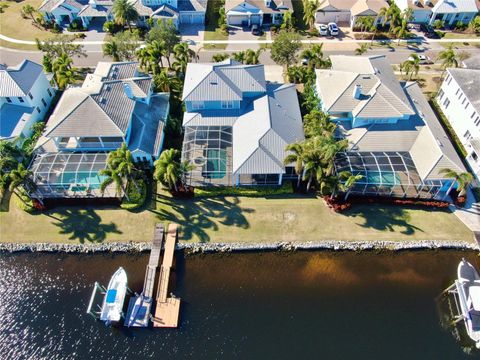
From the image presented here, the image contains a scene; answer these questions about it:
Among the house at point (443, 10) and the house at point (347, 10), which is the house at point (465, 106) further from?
the house at point (443, 10)

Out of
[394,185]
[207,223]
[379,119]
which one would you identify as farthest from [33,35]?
[394,185]

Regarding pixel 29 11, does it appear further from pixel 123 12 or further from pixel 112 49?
pixel 112 49

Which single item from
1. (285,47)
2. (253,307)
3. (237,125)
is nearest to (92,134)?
(237,125)

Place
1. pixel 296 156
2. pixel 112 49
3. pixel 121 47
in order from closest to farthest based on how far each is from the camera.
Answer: pixel 296 156
pixel 112 49
pixel 121 47

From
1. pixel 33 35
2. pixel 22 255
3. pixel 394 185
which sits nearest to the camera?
pixel 22 255

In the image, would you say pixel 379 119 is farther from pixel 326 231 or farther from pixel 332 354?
pixel 332 354

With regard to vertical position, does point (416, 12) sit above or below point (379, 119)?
above

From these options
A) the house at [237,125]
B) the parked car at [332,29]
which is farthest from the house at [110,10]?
the parked car at [332,29]
